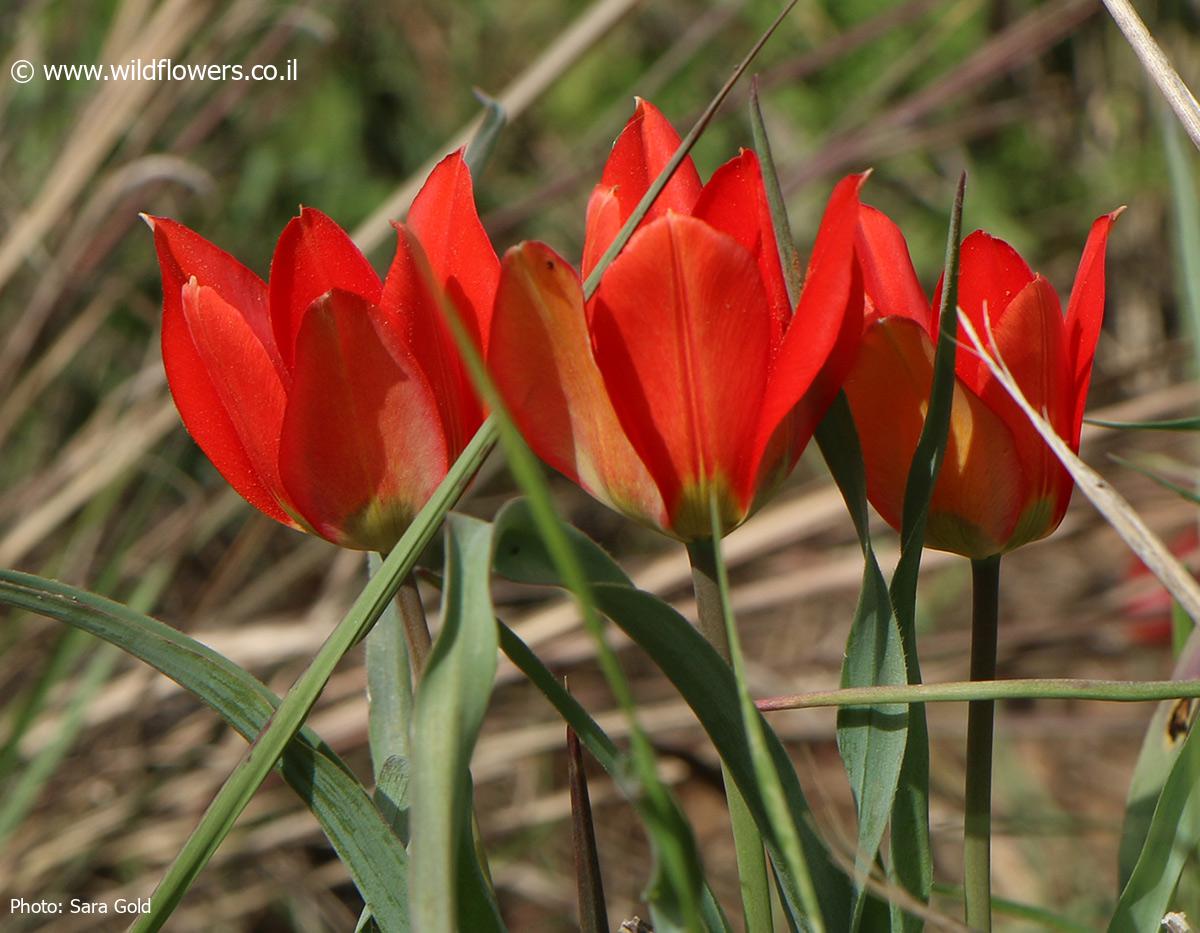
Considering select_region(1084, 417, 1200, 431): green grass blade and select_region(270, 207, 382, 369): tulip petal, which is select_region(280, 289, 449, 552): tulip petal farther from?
select_region(1084, 417, 1200, 431): green grass blade

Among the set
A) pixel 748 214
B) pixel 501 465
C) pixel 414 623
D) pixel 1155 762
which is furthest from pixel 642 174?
pixel 501 465

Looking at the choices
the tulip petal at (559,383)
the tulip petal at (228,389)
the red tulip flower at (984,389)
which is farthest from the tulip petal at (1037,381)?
the tulip petal at (228,389)

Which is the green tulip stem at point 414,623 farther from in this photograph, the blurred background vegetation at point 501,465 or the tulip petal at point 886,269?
the blurred background vegetation at point 501,465

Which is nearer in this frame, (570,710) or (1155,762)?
(570,710)

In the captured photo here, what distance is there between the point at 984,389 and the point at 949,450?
2 centimetres

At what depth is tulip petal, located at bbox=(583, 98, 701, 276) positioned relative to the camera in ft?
1.29

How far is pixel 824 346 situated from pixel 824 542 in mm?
1502

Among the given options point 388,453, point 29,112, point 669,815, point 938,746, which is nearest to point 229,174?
point 29,112

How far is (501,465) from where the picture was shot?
1.75 m

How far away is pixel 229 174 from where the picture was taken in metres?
1.80

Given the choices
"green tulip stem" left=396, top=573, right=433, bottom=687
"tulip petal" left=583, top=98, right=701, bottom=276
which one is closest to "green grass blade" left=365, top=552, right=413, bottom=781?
"green tulip stem" left=396, top=573, right=433, bottom=687

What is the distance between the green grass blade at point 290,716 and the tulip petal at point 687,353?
4 centimetres

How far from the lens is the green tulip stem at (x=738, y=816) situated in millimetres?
350

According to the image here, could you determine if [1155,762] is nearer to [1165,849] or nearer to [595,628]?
[1165,849]
